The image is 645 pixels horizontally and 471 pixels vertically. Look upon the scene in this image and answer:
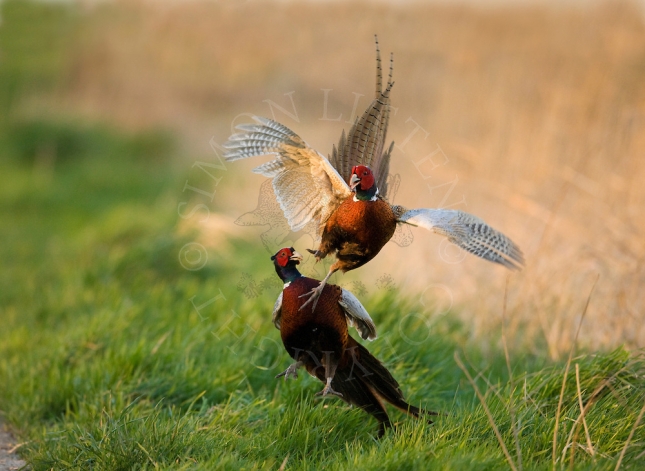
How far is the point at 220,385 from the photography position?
3.81 m

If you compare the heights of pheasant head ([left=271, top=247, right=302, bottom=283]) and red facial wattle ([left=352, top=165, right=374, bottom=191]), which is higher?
red facial wattle ([left=352, top=165, right=374, bottom=191])

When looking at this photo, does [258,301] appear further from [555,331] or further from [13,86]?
[13,86]

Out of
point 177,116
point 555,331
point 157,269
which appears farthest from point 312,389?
point 177,116

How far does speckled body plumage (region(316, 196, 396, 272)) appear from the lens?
2.17 m

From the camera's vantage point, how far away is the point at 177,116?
1423 centimetres

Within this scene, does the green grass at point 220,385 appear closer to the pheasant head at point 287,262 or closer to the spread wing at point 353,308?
the spread wing at point 353,308

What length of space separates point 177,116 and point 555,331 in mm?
11131

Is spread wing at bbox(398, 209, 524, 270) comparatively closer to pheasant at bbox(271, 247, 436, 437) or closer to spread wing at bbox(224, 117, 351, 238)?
spread wing at bbox(224, 117, 351, 238)

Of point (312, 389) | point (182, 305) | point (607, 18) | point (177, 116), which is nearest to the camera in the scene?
point (312, 389)

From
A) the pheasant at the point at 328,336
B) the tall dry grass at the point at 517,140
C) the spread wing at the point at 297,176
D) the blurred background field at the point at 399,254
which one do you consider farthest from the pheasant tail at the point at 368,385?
the tall dry grass at the point at 517,140

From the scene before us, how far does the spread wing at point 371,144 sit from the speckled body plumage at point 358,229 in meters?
0.21

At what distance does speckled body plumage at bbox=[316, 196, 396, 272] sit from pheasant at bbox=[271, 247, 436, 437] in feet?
1.03
